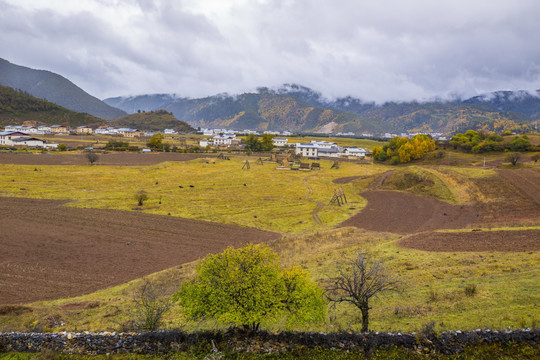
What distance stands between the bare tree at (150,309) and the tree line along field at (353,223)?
80 cm

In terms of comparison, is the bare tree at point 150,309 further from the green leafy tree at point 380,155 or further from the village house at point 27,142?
the village house at point 27,142

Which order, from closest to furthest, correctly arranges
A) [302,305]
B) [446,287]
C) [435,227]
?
1. [302,305]
2. [446,287]
3. [435,227]

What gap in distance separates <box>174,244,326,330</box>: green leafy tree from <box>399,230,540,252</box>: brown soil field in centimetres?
1994

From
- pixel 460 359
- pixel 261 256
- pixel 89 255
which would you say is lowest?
pixel 89 255

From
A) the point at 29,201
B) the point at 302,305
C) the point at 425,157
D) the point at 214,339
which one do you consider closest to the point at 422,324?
the point at 302,305

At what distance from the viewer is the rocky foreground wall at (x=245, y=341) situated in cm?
1140

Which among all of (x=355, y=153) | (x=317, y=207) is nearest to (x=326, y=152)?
(x=355, y=153)

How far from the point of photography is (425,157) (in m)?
105

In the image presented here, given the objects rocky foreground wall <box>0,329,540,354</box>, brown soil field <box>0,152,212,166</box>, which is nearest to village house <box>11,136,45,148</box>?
brown soil field <box>0,152,212,166</box>

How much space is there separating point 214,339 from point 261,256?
3860 millimetres

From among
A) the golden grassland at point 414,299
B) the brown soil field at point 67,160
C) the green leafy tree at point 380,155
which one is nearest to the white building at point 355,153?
the green leafy tree at point 380,155

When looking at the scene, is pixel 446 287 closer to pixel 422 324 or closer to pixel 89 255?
pixel 422 324

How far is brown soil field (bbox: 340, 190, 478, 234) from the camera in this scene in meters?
38.9

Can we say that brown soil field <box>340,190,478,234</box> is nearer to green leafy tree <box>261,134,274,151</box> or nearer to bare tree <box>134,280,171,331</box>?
bare tree <box>134,280,171,331</box>
